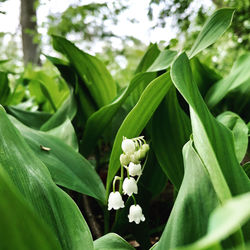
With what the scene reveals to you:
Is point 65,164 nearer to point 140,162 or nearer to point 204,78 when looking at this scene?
point 140,162

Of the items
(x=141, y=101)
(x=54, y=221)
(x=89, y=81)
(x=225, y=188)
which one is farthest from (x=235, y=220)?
(x=89, y=81)

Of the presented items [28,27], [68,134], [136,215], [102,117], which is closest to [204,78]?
[102,117]

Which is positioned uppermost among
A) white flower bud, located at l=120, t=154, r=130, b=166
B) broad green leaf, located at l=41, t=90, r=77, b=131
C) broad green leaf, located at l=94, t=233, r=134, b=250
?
white flower bud, located at l=120, t=154, r=130, b=166

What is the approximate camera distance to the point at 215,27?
25.7 inches

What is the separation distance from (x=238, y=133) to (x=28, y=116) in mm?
706

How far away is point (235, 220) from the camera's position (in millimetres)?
143

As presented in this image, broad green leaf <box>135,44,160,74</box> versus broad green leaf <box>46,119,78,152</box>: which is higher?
broad green leaf <box>135,44,160,74</box>

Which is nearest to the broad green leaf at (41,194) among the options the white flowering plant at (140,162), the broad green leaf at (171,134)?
the white flowering plant at (140,162)

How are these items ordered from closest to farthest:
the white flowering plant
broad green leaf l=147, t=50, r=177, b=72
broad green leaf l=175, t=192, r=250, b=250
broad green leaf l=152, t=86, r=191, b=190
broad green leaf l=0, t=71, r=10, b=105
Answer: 1. broad green leaf l=175, t=192, r=250, b=250
2. the white flowering plant
3. broad green leaf l=152, t=86, r=191, b=190
4. broad green leaf l=147, t=50, r=177, b=72
5. broad green leaf l=0, t=71, r=10, b=105

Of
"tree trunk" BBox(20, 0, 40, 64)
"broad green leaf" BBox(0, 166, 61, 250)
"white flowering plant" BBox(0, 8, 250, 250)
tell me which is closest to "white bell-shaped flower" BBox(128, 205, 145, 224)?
"white flowering plant" BBox(0, 8, 250, 250)

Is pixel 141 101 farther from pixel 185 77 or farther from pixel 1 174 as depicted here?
pixel 1 174

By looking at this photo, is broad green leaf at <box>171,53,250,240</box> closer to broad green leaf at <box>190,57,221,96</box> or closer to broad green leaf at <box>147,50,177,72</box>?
broad green leaf at <box>147,50,177,72</box>

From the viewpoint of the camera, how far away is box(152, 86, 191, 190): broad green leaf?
0.61m

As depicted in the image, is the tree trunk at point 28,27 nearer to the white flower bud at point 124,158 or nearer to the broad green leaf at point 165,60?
the broad green leaf at point 165,60
